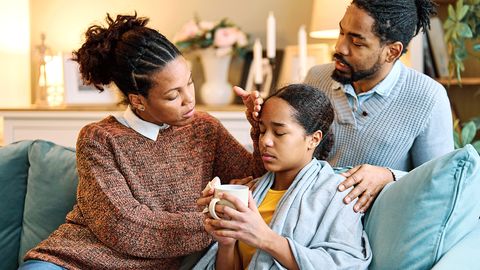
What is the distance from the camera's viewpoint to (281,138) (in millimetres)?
1700

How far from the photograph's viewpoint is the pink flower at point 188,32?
3.81m

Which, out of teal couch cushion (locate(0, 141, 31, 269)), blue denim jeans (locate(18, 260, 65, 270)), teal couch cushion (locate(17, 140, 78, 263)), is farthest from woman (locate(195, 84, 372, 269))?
teal couch cushion (locate(0, 141, 31, 269))

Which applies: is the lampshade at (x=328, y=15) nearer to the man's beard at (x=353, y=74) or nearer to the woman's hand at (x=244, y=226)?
the man's beard at (x=353, y=74)

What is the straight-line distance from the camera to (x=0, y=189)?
2.19 meters

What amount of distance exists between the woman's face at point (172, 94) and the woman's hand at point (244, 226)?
1.34 feet

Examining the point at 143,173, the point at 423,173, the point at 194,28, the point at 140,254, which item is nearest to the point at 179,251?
the point at 140,254

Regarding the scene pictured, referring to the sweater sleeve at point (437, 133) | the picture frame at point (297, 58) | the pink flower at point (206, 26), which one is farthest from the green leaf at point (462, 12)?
the pink flower at point (206, 26)

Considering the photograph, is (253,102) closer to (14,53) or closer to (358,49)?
(358,49)

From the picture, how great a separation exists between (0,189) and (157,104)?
2.16 ft

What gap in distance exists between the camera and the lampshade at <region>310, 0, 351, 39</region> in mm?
3250

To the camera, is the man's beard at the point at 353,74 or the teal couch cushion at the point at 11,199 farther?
the teal couch cushion at the point at 11,199

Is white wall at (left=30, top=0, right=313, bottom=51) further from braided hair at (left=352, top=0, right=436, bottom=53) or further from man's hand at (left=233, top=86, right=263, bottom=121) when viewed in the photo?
man's hand at (left=233, top=86, right=263, bottom=121)

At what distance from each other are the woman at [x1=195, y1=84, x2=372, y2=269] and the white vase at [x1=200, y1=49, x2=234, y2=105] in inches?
80.5

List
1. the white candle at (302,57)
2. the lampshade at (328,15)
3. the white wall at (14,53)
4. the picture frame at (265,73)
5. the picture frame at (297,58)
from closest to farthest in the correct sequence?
the lampshade at (328,15) < the white candle at (302,57) < the picture frame at (297,58) < the picture frame at (265,73) < the white wall at (14,53)
